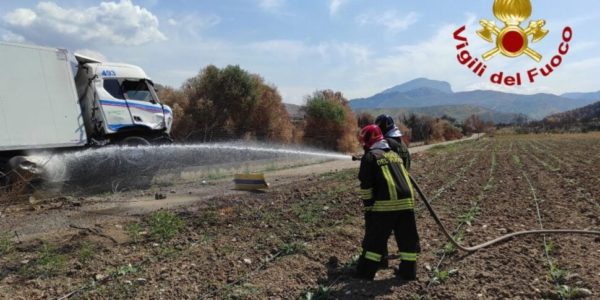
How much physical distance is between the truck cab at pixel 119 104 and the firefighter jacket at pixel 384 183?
982 cm

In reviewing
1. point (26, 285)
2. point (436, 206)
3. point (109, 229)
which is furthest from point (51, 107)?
point (436, 206)

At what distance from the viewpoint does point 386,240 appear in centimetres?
510

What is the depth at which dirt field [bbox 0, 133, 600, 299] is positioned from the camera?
4812mm

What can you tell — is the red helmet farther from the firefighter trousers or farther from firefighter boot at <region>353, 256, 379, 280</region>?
firefighter boot at <region>353, 256, 379, 280</region>

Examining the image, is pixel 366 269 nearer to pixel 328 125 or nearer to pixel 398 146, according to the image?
pixel 398 146

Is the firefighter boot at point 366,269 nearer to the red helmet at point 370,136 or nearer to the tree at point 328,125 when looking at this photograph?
the red helmet at point 370,136

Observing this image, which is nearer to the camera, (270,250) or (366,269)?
(366,269)

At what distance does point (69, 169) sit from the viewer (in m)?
11.8

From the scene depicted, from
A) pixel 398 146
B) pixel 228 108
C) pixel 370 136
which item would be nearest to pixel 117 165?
pixel 398 146

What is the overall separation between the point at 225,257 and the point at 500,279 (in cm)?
334

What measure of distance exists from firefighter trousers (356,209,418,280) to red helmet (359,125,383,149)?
2.73 feet

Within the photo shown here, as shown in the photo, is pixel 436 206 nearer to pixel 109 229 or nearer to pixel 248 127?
pixel 109 229

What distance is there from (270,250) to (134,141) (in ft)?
28.0

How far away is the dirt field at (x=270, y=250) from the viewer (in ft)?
15.8
